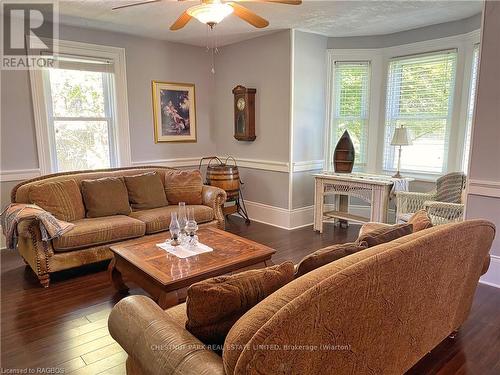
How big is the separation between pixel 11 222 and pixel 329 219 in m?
3.67

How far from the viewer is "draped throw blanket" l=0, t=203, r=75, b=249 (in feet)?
9.31

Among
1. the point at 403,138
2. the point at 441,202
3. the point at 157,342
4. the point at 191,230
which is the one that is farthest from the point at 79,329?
the point at 403,138

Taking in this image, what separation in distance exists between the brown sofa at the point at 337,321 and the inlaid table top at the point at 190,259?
20.8 inches

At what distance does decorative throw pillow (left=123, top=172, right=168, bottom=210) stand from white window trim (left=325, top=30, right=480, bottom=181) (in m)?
2.39

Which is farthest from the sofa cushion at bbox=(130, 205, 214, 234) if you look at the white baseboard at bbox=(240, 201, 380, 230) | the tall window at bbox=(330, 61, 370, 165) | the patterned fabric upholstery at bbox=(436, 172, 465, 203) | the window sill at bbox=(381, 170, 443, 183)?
the window sill at bbox=(381, 170, 443, 183)

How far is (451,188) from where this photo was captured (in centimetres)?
356

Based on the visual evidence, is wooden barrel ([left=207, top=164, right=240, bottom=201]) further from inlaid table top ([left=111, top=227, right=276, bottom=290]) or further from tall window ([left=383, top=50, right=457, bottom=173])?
tall window ([left=383, top=50, right=457, bottom=173])

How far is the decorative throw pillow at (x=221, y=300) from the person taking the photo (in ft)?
3.86

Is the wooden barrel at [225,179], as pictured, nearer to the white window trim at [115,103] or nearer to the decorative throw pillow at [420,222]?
the white window trim at [115,103]

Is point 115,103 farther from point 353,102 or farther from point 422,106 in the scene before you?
point 422,106

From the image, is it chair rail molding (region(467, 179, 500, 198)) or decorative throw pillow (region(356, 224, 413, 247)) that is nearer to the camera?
decorative throw pillow (region(356, 224, 413, 247))

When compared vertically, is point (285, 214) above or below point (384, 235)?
below

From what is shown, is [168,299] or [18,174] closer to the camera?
[168,299]

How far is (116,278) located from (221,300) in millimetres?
1936
